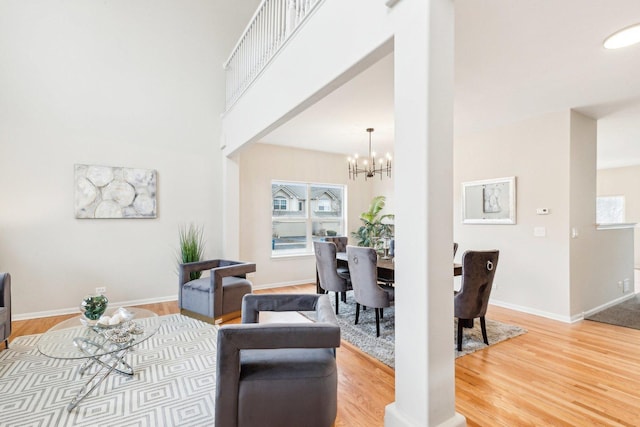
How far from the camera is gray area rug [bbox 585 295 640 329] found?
12.1ft

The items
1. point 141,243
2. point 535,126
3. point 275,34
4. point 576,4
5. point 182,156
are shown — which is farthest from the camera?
point 182,156

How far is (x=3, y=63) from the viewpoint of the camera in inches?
147

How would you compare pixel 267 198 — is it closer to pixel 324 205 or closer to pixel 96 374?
pixel 324 205

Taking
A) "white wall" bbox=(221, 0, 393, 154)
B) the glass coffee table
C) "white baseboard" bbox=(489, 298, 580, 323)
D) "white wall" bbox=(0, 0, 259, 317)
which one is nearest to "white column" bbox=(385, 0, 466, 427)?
"white wall" bbox=(221, 0, 393, 154)

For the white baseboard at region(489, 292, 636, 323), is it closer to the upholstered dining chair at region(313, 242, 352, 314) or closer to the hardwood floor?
the hardwood floor

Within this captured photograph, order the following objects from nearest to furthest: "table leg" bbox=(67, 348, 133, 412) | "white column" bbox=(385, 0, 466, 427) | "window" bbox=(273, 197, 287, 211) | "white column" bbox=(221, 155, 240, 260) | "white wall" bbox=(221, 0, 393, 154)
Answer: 1. "white column" bbox=(385, 0, 466, 427)
2. "white wall" bbox=(221, 0, 393, 154)
3. "table leg" bbox=(67, 348, 133, 412)
4. "white column" bbox=(221, 155, 240, 260)
5. "window" bbox=(273, 197, 287, 211)

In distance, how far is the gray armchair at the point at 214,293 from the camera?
11.6 ft

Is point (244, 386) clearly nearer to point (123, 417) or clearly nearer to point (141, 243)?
point (123, 417)

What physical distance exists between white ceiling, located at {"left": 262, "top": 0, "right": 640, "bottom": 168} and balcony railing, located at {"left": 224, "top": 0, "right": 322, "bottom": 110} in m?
Answer: 0.76

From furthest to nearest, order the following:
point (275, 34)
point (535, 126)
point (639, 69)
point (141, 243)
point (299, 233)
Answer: point (299, 233), point (141, 243), point (535, 126), point (275, 34), point (639, 69)

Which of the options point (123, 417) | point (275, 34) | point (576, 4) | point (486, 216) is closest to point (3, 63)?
point (275, 34)

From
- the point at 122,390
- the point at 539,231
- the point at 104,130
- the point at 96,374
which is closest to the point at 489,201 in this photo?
the point at 539,231

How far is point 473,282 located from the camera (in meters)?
2.91

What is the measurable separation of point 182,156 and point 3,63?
7.25ft
